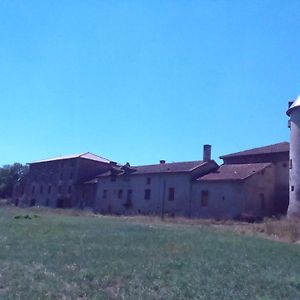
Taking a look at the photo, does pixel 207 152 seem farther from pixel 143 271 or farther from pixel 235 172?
pixel 143 271

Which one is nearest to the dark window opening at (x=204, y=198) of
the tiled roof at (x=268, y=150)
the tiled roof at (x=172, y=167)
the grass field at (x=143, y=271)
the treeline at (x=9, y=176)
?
the tiled roof at (x=172, y=167)

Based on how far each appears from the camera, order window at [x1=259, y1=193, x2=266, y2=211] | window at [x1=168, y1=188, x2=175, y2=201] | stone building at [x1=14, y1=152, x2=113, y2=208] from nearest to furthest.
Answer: window at [x1=259, y1=193, x2=266, y2=211]
window at [x1=168, y1=188, x2=175, y2=201]
stone building at [x1=14, y1=152, x2=113, y2=208]

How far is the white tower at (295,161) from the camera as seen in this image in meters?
40.7

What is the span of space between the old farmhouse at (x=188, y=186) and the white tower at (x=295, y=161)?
3928 mm

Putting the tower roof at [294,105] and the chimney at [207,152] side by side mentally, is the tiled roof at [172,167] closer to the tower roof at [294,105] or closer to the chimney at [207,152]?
the chimney at [207,152]

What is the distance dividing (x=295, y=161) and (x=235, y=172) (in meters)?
6.44

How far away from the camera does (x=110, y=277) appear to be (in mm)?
10094

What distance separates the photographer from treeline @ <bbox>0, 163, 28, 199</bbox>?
91.4m

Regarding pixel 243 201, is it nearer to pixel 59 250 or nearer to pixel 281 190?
pixel 281 190

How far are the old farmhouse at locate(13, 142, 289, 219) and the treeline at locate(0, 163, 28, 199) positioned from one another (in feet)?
87.5

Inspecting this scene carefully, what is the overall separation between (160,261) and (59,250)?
3.62 m

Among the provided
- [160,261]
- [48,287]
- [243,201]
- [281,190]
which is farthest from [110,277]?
[281,190]

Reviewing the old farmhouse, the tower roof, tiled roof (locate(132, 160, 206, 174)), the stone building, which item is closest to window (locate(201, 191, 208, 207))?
the old farmhouse

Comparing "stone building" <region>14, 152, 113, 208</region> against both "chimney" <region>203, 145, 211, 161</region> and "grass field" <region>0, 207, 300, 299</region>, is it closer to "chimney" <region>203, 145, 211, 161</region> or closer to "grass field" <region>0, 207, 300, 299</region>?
"chimney" <region>203, 145, 211, 161</region>
